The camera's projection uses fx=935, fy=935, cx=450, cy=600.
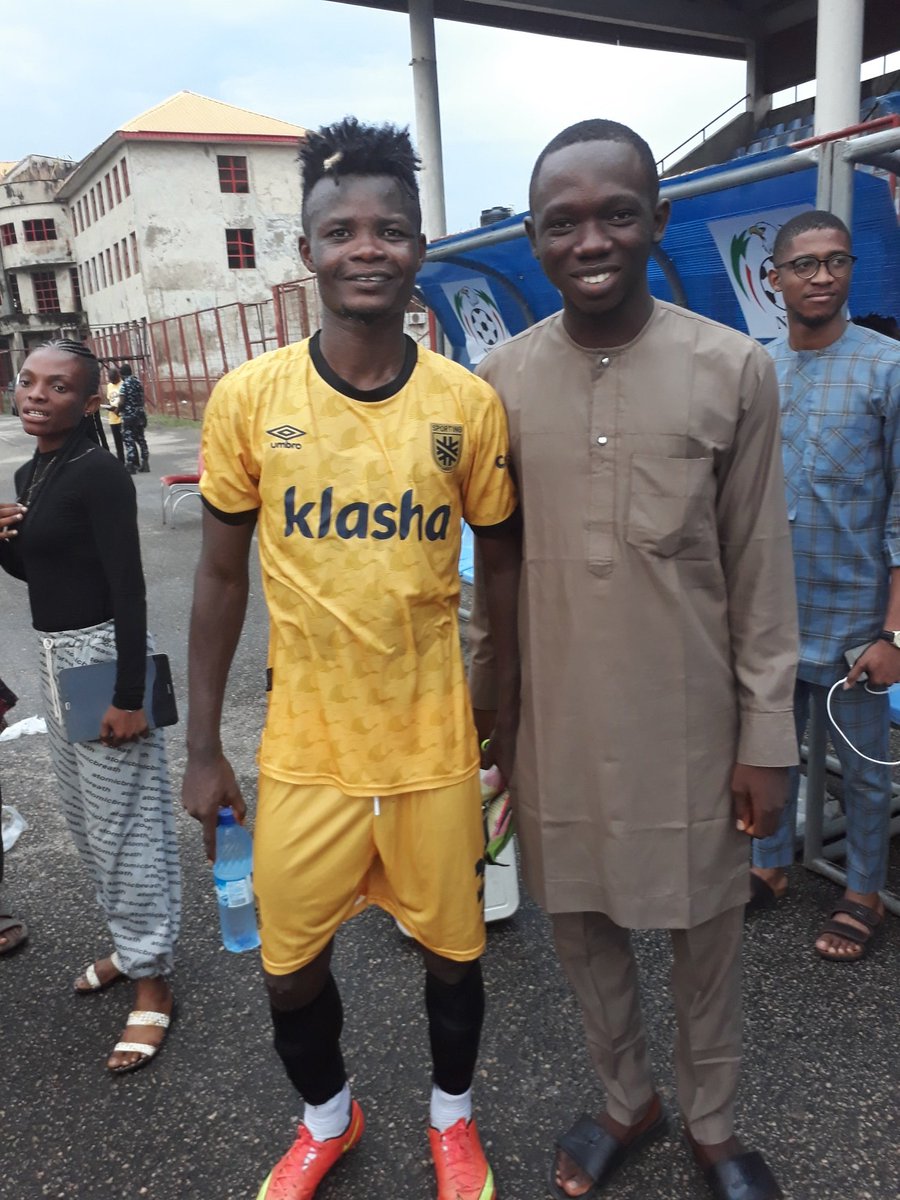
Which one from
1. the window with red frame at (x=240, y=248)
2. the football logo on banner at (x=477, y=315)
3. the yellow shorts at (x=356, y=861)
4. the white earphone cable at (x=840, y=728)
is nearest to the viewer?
the yellow shorts at (x=356, y=861)

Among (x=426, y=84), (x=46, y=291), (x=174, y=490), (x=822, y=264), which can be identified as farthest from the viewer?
(x=46, y=291)

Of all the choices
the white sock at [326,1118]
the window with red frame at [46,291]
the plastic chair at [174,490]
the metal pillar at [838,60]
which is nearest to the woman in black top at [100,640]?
the white sock at [326,1118]

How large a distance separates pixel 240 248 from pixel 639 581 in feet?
126

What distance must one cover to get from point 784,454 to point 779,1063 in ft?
5.39

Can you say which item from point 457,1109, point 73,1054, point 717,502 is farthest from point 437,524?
point 73,1054

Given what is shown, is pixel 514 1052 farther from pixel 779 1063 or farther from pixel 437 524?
pixel 437 524

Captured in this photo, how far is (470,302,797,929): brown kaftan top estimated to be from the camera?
1641 millimetres

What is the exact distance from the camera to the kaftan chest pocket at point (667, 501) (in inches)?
64.4

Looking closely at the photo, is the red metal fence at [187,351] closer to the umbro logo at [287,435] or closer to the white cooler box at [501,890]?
the white cooler box at [501,890]

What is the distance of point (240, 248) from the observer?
120ft

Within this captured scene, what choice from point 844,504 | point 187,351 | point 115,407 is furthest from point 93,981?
point 187,351

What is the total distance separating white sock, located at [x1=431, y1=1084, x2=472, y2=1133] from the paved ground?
0.57 ft

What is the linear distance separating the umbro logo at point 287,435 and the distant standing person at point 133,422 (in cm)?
1462

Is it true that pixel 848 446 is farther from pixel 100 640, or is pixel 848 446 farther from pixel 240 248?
pixel 240 248
